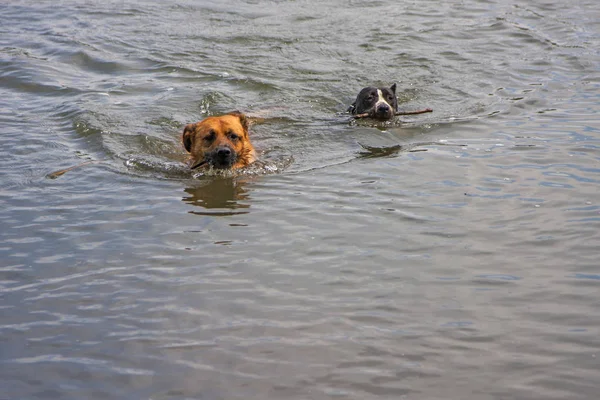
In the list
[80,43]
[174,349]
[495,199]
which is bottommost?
[174,349]

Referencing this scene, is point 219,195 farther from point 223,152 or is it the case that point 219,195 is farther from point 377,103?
point 377,103

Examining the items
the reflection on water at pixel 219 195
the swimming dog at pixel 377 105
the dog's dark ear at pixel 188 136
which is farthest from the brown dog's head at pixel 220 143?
the swimming dog at pixel 377 105

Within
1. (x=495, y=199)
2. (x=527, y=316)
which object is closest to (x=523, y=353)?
(x=527, y=316)

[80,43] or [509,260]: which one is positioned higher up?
[80,43]

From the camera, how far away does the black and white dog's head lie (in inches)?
402

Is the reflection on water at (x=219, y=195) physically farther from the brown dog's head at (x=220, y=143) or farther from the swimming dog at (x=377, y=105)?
the swimming dog at (x=377, y=105)

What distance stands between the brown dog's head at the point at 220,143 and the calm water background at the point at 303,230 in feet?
0.87

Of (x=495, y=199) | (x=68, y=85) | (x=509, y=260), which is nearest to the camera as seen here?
(x=509, y=260)

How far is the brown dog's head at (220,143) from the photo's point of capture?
8359 millimetres

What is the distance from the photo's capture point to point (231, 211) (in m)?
6.98

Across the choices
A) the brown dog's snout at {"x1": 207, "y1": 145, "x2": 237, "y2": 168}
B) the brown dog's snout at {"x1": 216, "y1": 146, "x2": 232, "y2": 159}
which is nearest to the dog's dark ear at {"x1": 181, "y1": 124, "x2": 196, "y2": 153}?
the brown dog's snout at {"x1": 207, "y1": 145, "x2": 237, "y2": 168}

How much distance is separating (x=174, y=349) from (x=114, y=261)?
1.38 meters

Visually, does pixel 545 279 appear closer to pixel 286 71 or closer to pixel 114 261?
pixel 114 261

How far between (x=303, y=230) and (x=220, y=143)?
2.56 meters
